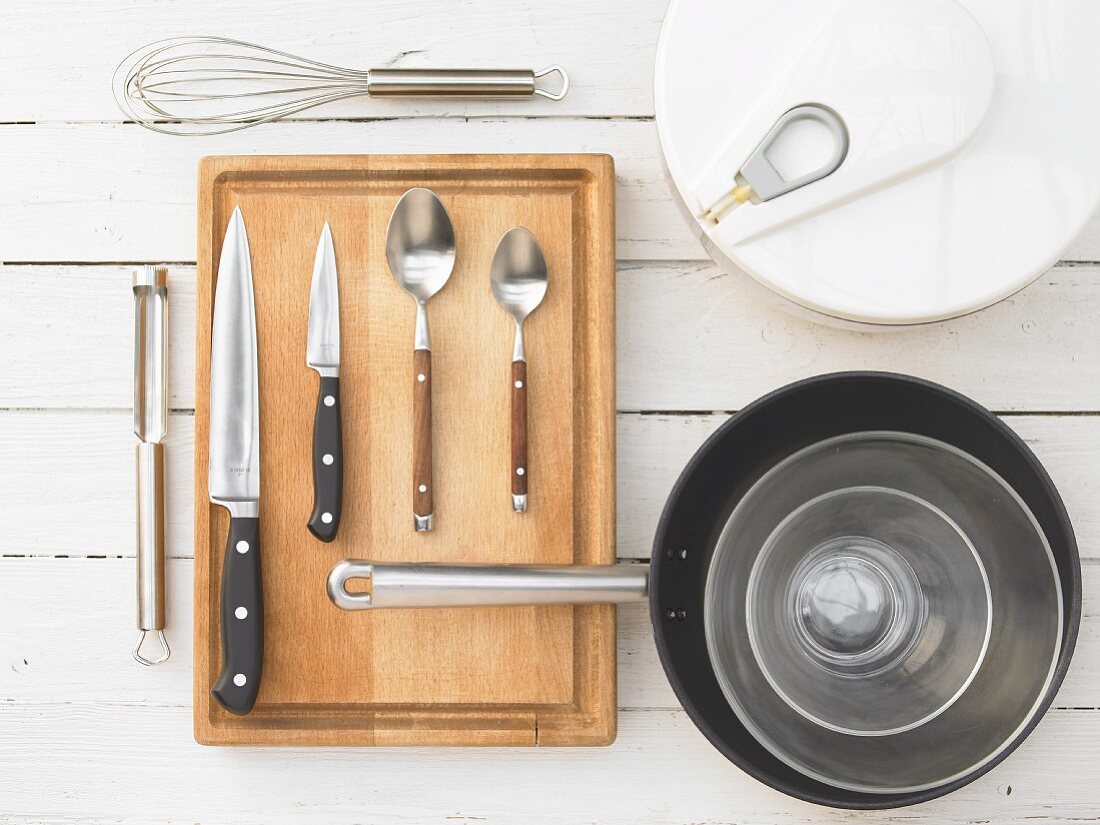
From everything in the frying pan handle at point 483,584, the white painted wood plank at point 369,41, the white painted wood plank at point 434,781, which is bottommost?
the white painted wood plank at point 434,781

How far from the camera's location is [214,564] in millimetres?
562

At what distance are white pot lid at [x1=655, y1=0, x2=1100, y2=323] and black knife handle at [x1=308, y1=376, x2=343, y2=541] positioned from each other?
0.27m

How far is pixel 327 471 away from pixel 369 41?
293 mm

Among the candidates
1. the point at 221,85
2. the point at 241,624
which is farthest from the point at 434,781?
the point at 221,85

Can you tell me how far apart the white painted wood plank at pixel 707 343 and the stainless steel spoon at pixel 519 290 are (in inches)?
2.5

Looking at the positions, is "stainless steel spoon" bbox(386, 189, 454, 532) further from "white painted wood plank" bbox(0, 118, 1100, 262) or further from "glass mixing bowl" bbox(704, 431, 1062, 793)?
"glass mixing bowl" bbox(704, 431, 1062, 793)

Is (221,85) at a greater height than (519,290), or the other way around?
(221,85)

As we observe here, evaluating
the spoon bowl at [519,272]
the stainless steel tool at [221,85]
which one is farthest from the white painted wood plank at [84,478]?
the stainless steel tool at [221,85]

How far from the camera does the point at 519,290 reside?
1.83ft

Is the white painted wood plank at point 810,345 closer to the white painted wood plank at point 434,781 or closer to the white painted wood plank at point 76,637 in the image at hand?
the white painted wood plank at point 434,781

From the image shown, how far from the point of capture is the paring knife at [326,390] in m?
0.54

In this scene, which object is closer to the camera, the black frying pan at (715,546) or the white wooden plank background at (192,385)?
the black frying pan at (715,546)

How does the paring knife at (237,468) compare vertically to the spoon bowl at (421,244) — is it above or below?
below

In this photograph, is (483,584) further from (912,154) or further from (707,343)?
(912,154)
